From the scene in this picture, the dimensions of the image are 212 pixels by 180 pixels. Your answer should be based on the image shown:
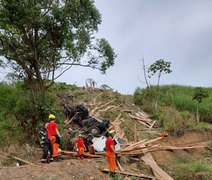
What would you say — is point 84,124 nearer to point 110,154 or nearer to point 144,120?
point 110,154

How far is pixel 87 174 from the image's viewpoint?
11.7 meters

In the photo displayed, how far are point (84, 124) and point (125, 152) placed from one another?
120 inches

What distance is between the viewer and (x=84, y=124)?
1645 cm

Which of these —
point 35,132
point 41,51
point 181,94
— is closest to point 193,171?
point 35,132

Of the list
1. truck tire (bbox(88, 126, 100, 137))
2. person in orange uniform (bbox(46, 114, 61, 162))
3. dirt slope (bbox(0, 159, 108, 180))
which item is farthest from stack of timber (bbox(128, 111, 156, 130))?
person in orange uniform (bbox(46, 114, 61, 162))

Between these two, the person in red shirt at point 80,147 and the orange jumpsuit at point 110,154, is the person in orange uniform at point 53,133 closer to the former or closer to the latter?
the person in red shirt at point 80,147

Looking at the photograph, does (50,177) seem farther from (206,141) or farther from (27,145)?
(206,141)

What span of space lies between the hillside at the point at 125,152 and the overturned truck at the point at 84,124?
564mm

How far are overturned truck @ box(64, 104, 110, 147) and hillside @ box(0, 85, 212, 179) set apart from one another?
1.85 feet

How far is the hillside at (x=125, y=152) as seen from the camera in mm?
11586

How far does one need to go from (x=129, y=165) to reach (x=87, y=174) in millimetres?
2599

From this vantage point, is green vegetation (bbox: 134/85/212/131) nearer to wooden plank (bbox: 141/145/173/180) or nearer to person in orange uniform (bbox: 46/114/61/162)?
wooden plank (bbox: 141/145/173/180)

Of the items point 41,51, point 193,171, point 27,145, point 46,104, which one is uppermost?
point 41,51

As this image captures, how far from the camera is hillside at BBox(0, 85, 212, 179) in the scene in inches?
456
